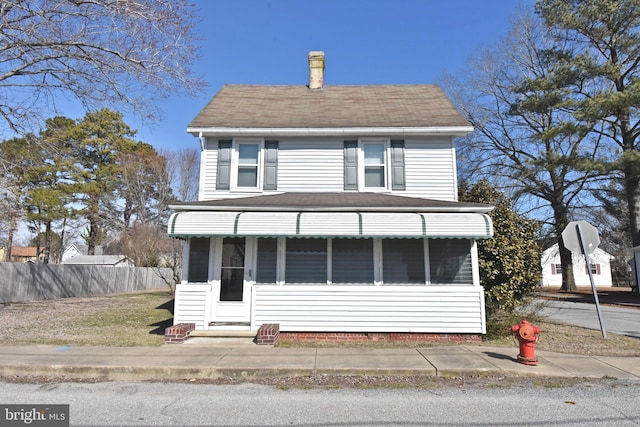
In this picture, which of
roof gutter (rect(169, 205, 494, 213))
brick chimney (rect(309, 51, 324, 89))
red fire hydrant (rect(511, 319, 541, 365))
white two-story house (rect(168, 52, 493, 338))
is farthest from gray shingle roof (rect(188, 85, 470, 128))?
red fire hydrant (rect(511, 319, 541, 365))

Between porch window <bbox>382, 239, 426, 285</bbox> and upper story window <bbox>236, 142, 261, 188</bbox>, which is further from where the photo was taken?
upper story window <bbox>236, 142, 261, 188</bbox>

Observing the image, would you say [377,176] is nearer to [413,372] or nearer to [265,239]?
[265,239]

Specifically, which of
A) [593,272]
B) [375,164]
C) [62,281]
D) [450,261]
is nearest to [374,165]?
[375,164]

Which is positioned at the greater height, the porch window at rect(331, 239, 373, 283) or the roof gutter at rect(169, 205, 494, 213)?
the roof gutter at rect(169, 205, 494, 213)

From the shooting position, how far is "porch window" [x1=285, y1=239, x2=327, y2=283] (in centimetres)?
908

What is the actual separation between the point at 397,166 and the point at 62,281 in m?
19.9

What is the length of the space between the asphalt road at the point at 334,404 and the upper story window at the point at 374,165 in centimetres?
617

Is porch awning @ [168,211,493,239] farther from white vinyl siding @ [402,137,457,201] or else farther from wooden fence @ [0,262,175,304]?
wooden fence @ [0,262,175,304]

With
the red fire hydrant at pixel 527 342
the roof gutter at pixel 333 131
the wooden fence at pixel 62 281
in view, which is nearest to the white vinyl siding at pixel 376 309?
the red fire hydrant at pixel 527 342

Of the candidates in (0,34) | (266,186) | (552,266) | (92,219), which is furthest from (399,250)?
(552,266)

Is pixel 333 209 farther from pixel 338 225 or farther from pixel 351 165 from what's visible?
pixel 351 165

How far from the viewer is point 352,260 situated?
913 centimetres

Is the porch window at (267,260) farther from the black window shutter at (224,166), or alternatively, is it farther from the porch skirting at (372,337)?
the black window shutter at (224,166)

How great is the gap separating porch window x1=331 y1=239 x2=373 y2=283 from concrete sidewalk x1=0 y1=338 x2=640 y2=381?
6.20 feet
